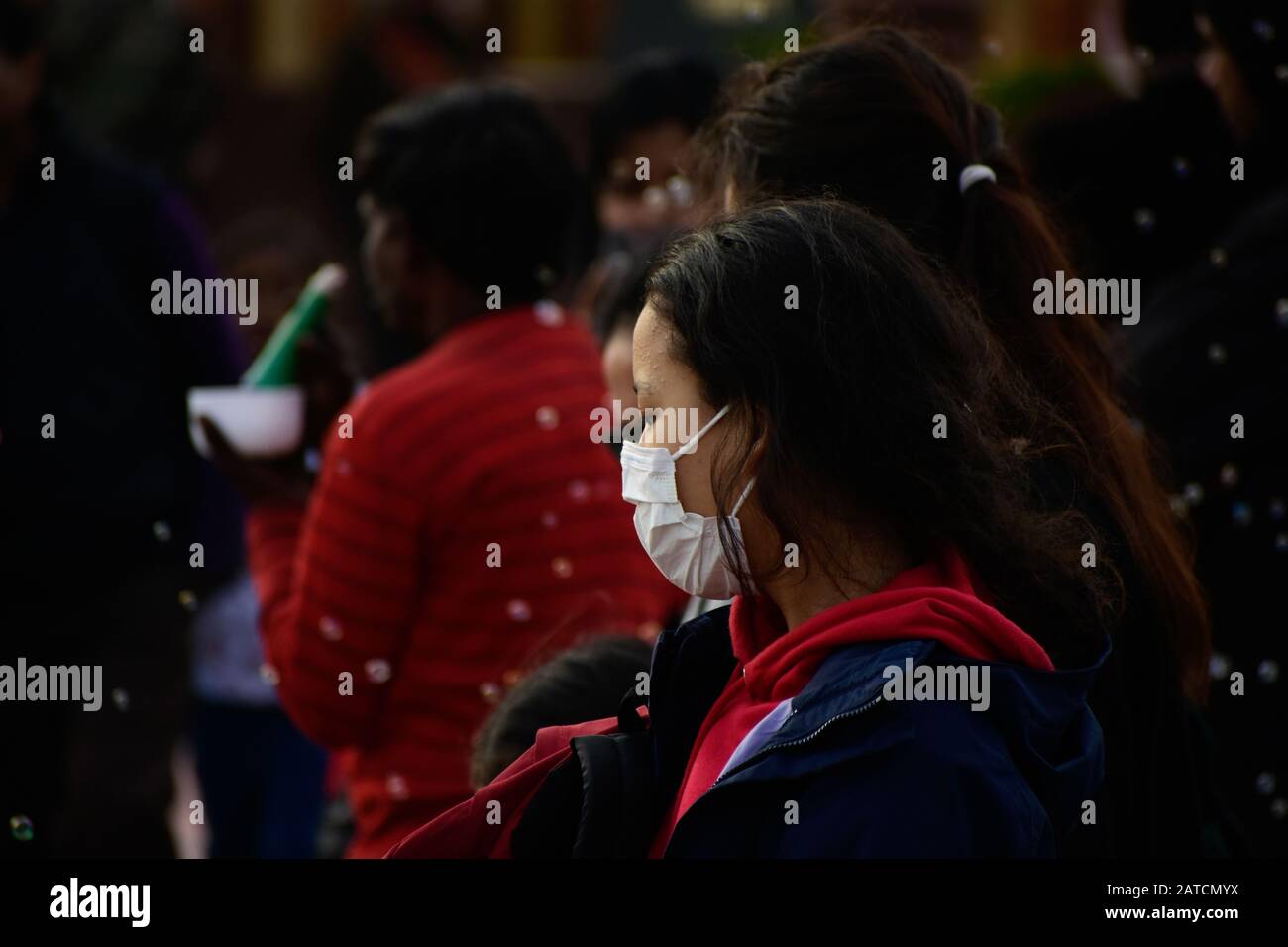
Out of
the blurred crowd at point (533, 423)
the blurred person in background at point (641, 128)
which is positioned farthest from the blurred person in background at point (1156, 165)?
the blurred person in background at point (641, 128)

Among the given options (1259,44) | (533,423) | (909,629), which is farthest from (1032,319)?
(1259,44)

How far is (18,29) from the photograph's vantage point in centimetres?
398

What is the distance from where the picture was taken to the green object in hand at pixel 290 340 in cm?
300

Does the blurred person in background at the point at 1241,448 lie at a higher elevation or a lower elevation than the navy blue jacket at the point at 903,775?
higher

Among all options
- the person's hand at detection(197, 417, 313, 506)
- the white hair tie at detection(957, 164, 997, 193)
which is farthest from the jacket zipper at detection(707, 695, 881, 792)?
the person's hand at detection(197, 417, 313, 506)

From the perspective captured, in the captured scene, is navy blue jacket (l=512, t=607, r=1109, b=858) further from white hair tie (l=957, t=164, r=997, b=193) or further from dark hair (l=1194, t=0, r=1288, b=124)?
dark hair (l=1194, t=0, r=1288, b=124)

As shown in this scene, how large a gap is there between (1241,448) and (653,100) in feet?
6.64

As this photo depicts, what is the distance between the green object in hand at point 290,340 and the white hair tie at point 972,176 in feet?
4.11

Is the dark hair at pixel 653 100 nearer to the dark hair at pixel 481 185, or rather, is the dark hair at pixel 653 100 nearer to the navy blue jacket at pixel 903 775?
the dark hair at pixel 481 185

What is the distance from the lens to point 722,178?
2.32 m

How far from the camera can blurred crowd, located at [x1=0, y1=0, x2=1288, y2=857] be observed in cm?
215

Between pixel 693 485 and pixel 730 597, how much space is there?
16 cm

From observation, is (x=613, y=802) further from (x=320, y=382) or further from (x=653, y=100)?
(x=653, y=100)
